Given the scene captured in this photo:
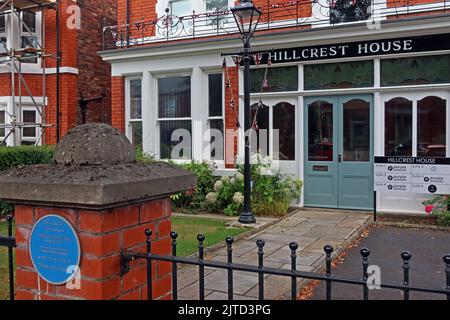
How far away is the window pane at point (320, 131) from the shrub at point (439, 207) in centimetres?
222

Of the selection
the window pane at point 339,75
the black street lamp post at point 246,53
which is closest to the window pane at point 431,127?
the window pane at point 339,75

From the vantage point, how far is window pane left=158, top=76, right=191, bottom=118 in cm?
1148

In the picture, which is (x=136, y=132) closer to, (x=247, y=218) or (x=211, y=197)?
(x=211, y=197)

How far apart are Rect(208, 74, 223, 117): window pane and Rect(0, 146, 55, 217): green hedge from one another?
3967 millimetres

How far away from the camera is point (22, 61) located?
43.7 feet

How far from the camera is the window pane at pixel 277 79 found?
10141 millimetres

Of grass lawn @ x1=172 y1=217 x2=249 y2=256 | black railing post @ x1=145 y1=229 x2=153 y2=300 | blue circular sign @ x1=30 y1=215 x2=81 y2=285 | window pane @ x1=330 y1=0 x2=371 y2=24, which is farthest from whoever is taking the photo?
window pane @ x1=330 y1=0 x2=371 y2=24

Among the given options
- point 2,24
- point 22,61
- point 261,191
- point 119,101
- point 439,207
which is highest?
point 2,24

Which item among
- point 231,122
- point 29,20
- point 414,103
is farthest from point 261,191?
point 29,20

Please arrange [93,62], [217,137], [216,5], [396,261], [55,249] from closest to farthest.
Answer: [55,249]
[396,261]
[217,137]
[216,5]
[93,62]

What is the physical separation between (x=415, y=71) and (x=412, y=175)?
2.22 metres

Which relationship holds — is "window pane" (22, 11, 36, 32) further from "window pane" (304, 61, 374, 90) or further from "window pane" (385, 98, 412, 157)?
"window pane" (385, 98, 412, 157)

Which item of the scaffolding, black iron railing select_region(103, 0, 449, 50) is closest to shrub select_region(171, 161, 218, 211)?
black iron railing select_region(103, 0, 449, 50)

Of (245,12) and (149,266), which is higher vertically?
(245,12)
